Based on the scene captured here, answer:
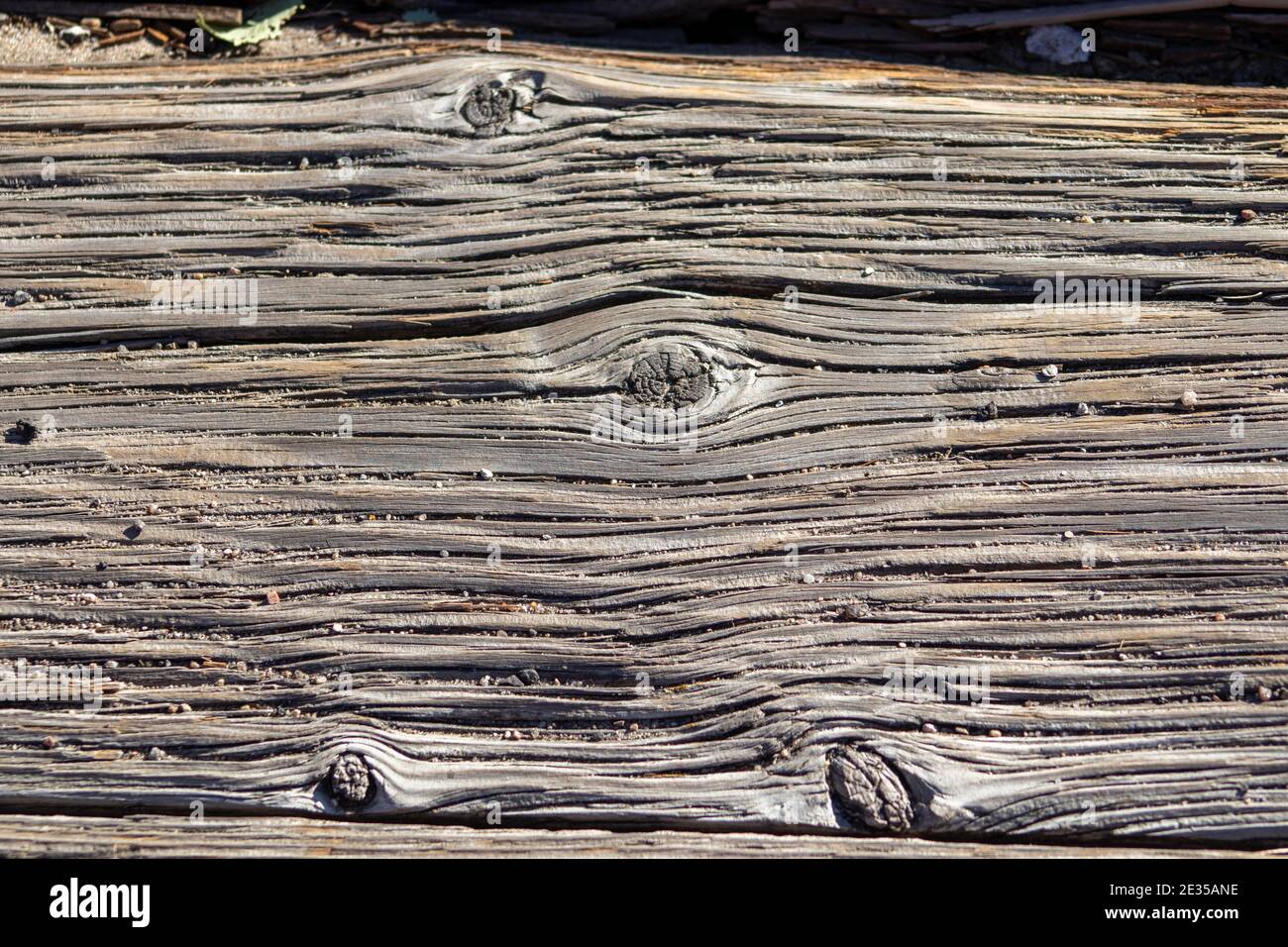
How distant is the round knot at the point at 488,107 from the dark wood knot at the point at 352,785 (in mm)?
1688

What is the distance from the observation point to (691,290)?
2.57m

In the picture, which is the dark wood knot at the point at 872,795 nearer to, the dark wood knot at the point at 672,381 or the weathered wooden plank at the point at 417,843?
the weathered wooden plank at the point at 417,843

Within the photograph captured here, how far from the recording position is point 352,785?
2309 mm

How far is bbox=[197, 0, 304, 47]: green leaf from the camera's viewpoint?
114 inches

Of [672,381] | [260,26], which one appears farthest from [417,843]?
[260,26]

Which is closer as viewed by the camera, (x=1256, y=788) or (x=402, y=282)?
(x=1256, y=788)

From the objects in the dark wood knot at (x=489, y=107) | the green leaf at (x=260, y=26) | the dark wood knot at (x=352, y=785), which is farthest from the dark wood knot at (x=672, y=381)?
the green leaf at (x=260, y=26)

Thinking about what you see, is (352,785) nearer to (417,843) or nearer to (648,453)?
(417,843)

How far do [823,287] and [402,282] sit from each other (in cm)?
112

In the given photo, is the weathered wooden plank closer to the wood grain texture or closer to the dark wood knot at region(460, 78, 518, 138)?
the wood grain texture

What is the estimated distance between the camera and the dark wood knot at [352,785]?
2.31 m

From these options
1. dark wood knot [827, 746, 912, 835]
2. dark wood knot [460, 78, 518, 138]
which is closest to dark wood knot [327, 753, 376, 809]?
dark wood knot [827, 746, 912, 835]
